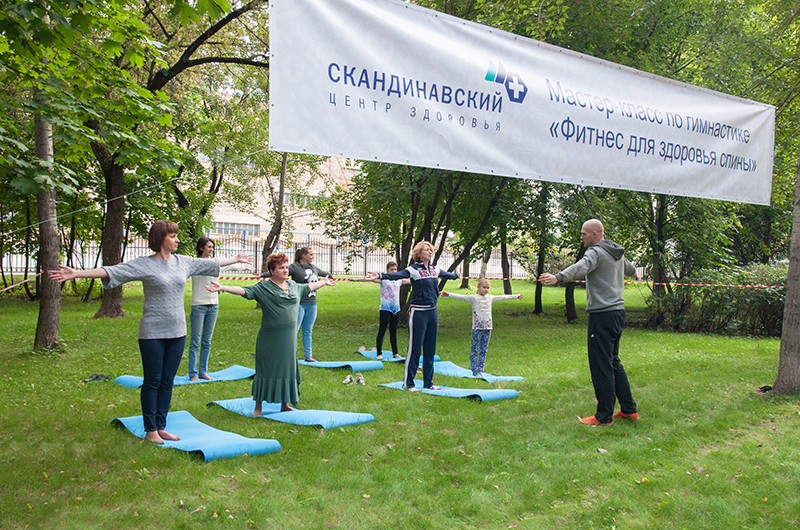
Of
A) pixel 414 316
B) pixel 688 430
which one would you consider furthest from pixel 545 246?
pixel 688 430

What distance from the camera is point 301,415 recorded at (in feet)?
19.7

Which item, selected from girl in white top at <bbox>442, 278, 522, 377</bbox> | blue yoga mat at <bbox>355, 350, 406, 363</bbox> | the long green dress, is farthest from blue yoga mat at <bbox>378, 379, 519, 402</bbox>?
A: blue yoga mat at <bbox>355, 350, 406, 363</bbox>

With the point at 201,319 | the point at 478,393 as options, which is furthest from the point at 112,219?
the point at 478,393

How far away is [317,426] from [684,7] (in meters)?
A: 15.3

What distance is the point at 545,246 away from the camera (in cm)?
1638

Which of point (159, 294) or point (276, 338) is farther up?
point (159, 294)

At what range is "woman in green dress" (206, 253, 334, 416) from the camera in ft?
19.3

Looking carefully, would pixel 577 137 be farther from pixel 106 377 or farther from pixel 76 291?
pixel 76 291

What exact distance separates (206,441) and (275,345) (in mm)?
1214

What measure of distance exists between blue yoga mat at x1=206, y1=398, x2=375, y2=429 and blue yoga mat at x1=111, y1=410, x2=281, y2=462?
0.61 metres

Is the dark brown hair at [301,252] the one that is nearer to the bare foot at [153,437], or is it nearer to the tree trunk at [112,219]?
the bare foot at [153,437]

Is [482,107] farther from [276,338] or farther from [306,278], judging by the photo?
[306,278]

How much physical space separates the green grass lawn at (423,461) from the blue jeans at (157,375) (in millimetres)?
253

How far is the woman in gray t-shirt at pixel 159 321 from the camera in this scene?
4934 mm
